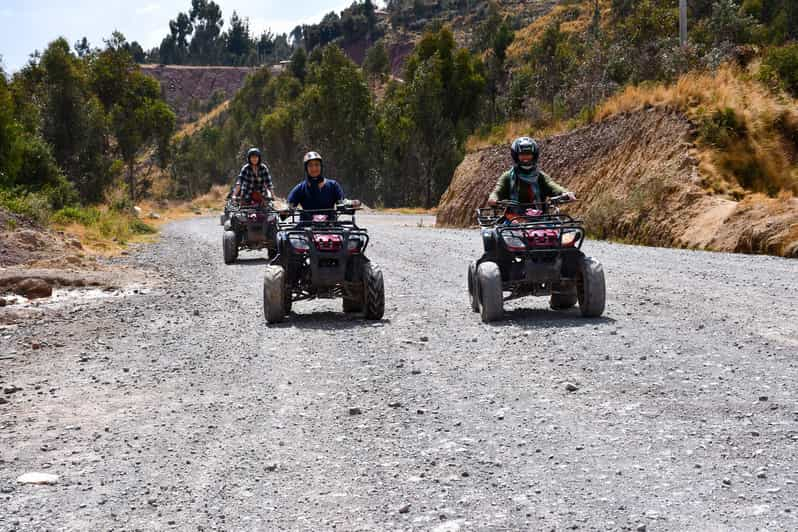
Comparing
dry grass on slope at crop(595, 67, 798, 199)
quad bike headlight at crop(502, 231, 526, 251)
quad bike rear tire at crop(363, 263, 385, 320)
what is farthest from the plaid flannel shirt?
dry grass on slope at crop(595, 67, 798, 199)

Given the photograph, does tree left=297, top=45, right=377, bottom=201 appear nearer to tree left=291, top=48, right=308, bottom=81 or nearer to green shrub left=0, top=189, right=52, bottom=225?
tree left=291, top=48, right=308, bottom=81

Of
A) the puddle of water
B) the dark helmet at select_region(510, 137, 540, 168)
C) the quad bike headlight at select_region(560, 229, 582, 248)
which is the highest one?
the dark helmet at select_region(510, 137, 540, 168)

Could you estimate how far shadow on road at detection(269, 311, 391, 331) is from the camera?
35.4ft

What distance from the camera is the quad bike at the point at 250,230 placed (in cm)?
2031

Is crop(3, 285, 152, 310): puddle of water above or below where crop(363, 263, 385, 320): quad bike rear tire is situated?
below

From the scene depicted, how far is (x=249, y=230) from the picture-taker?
20.4 meters

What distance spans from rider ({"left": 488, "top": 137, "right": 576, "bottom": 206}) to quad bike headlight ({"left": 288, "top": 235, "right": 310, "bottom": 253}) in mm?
2417

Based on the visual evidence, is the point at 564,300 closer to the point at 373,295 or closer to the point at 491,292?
the point at 491,292

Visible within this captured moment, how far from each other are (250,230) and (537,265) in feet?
36.7

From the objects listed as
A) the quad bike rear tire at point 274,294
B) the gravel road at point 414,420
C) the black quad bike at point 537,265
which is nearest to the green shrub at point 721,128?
the gravel road at point 414,420

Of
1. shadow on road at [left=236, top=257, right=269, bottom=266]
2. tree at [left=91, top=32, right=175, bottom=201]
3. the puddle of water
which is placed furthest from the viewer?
tree at [left=91, top=32, right=175, bottom=201]

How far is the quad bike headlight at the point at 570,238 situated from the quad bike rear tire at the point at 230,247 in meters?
11.1

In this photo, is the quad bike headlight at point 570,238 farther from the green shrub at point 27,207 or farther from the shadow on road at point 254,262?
the green shrub at point 27,207

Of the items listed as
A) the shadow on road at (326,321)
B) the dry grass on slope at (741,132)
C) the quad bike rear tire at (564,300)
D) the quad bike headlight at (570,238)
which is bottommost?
the shadow on road at (326,321)
